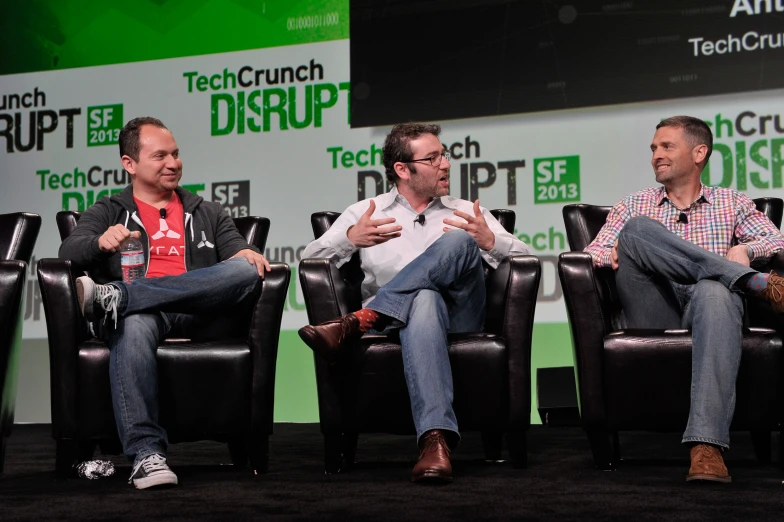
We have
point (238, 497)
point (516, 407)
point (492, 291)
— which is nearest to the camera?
point (238, 497)

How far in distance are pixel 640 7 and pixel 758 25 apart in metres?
0.52

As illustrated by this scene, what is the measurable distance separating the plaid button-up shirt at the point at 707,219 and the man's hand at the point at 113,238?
1419mm

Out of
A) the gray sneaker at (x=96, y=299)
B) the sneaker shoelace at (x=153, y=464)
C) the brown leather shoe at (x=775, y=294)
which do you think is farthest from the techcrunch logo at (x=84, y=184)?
the brown leather shoe at (x=775, y=294)

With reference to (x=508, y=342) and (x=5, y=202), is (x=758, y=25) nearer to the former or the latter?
(x=508, y=342)

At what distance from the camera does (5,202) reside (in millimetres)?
5461

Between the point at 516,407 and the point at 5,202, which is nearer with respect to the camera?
the point at 516,407

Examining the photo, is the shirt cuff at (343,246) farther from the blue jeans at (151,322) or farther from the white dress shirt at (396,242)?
the blue jeans at (151,322)

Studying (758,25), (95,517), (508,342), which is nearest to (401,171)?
(508,342)

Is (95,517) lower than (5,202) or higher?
lower

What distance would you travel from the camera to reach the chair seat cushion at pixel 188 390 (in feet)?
8.83

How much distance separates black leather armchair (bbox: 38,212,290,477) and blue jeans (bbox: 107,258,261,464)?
0.32ft

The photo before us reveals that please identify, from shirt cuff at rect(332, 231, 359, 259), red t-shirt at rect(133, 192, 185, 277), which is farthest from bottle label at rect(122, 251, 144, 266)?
shirt cuff at rect(332, 231, 359, 259)

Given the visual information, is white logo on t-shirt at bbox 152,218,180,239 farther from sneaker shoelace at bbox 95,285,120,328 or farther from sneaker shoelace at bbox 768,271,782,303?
sneaker shoelace at bbox 768,271,782,303

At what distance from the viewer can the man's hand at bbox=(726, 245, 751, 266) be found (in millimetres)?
2762
